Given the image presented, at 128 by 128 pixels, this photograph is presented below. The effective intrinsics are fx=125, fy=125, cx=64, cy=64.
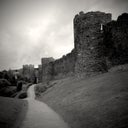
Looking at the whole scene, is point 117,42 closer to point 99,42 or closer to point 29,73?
point 99,42

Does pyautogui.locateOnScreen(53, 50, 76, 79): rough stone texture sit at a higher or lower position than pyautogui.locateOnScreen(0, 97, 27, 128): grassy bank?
higher

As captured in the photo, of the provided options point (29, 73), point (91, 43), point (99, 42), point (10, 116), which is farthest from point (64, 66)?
point (29, 73)

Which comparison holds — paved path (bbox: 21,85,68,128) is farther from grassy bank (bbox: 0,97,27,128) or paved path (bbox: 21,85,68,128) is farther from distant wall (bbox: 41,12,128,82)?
distant wall (bbox: 41,12,128,82)

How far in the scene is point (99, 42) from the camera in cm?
1609

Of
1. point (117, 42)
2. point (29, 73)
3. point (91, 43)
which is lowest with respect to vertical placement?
point (29, 73)

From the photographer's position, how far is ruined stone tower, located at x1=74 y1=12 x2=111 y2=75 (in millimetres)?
15758

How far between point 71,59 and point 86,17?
12.0 meters

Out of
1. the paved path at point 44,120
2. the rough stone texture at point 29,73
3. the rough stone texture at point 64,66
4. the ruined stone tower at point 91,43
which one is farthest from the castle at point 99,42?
the rough stone texture at point 29,73

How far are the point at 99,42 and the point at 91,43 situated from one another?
1.01 meters

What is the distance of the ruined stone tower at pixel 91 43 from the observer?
1576 cm

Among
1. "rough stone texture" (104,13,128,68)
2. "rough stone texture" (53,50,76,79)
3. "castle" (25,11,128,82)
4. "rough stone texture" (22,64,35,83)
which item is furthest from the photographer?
"rough stone texture" (22,64,35,83)

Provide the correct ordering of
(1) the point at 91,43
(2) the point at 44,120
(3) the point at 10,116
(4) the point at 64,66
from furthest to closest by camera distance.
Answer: (4) the point at 64,66
(1) the point at 91,43
(3) the point at 10,116
(2) the point at 44,120

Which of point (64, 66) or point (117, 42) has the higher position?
point (117, 42)

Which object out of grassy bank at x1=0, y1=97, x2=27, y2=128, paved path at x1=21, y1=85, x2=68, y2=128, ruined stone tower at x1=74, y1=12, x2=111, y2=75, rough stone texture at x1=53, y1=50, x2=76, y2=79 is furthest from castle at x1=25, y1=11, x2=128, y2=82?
rough stone texture at x1=53, y1=50, x2=76, y2=79
